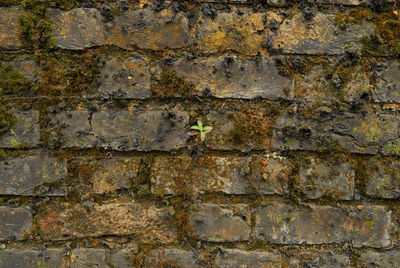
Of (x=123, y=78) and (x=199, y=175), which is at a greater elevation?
(x=123, y=78)

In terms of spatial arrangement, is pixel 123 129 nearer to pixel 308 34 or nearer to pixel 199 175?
pixel 199 175

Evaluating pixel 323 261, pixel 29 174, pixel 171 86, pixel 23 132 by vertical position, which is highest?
pixel 171 86

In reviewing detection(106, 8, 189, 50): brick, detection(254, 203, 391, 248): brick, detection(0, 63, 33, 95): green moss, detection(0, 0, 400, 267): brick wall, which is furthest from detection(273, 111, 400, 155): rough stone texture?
detection(0, 63, 33, 95): green moss

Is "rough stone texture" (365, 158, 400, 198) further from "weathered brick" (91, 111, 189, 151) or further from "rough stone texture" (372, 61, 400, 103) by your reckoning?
"weathered brick" (91, 111, 189, 151)

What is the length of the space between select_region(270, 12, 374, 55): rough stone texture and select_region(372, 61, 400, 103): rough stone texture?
0.60ft

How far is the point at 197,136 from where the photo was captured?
1.01m

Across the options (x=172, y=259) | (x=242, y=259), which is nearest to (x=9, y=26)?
(x=172, y=259)

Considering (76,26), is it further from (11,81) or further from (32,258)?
(32,258)

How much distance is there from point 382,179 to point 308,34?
62cm

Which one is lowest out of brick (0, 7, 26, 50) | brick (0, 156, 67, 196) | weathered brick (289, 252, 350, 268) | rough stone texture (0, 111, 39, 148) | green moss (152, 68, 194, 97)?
weathered brick (289, 252, 350, 268)

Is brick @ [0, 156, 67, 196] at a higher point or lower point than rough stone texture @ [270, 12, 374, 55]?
lower

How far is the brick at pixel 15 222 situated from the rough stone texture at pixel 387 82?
54.0 inches

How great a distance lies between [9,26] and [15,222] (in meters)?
0.72

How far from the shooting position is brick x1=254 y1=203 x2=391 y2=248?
1031 mm
